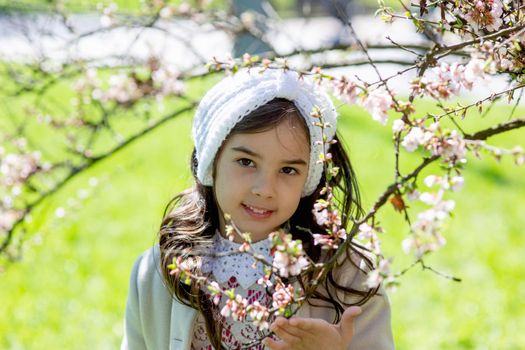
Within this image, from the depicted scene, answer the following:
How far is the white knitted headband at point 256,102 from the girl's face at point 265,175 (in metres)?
0.03

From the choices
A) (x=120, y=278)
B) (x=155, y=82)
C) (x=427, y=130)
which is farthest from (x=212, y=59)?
(x=120, y=278)

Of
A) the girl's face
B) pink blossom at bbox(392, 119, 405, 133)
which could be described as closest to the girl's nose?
the girl's face

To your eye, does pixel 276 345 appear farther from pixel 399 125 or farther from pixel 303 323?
pixel 399 125

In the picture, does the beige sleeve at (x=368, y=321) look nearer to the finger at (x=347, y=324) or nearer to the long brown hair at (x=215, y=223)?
the long brown hair at (x=215, y=223)

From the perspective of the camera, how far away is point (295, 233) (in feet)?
7.55

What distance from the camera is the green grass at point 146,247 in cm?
420

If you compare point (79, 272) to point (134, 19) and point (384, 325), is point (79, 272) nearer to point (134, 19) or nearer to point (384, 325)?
point (134, 19)

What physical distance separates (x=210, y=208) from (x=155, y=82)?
115 centimetres

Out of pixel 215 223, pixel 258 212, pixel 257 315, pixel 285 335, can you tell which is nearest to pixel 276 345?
pixel 285 335

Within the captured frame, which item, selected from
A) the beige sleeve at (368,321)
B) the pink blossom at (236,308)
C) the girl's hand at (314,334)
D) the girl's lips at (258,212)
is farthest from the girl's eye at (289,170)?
the pink blossom at (236,308)

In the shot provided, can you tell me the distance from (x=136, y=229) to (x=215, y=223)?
3.32m

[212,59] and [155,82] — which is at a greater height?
[212,59]

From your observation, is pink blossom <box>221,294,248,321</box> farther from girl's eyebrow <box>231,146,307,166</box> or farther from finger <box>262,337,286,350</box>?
girl's eyebrow <box>231,146,307,166</box>

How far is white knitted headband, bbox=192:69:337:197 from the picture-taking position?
2.09 metres
